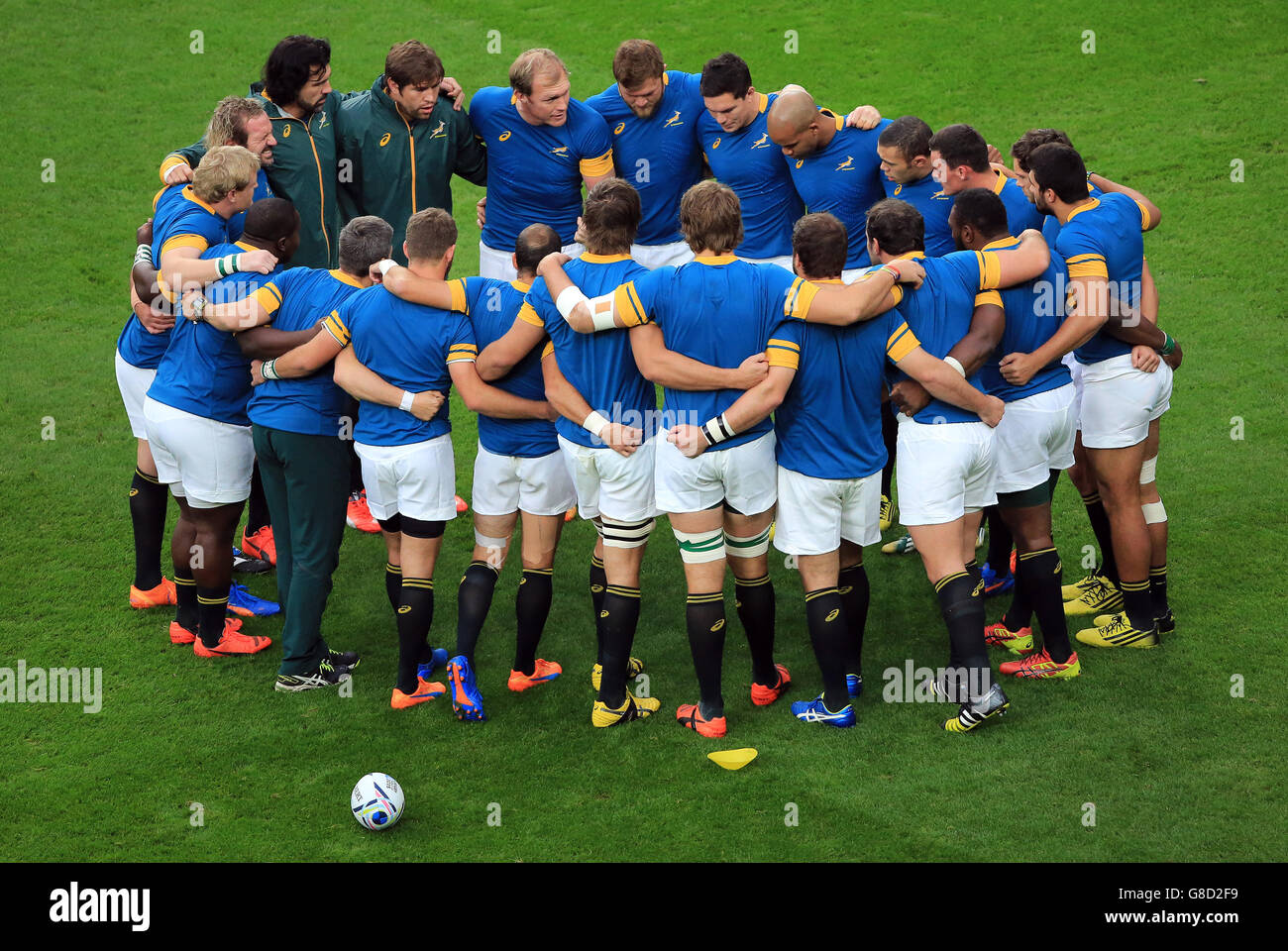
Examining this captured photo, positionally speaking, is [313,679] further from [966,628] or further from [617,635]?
[966,628]

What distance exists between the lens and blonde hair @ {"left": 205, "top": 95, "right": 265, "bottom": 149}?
20.2 feet

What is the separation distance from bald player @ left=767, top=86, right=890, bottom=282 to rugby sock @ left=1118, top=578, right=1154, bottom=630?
2.29 m

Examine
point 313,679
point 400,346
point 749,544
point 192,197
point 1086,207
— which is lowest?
point 313,679

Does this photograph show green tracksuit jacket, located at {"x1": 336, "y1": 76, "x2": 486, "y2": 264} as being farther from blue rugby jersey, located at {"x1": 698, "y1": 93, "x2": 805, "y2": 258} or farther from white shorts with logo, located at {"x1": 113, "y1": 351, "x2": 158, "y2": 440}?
white shorts with logo, located at {"x1": 113, "y1": 351, "x2": 158, "y2": 440}

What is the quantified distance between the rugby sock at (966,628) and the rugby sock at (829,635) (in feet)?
1.49

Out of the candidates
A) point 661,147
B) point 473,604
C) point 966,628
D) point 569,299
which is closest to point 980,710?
point 966,628

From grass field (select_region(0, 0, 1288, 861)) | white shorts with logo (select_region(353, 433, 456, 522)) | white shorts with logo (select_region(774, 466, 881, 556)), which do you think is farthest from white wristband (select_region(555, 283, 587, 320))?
grass field (select_region(0, 0, 1288, 861))

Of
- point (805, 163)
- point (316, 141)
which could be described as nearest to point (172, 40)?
point (316, 141)

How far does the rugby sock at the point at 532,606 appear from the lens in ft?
18.6

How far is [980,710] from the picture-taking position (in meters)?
5.33

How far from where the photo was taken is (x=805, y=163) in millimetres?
6941

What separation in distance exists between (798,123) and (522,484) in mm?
2567

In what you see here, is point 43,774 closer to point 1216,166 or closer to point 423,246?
point 423,246

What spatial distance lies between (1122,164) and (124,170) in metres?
9.40
